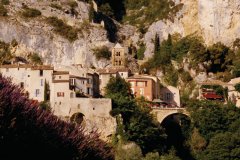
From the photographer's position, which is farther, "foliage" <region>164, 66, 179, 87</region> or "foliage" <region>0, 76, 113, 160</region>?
"foliage" <region>164, 66, 179, 87</region>

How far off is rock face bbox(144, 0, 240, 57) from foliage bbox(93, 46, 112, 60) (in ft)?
28.8

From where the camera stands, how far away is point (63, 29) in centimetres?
8838

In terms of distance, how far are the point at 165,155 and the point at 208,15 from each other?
33.8 meters

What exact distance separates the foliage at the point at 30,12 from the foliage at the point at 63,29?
2069 mm

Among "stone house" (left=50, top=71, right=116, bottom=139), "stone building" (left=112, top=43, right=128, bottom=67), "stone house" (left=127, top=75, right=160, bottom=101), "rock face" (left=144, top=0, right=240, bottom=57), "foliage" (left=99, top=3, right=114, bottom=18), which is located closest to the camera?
"stone house" (left=50, top=71, right=116, bottom=139)

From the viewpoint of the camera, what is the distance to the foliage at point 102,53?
282 ft

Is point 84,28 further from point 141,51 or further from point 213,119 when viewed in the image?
point 213,119

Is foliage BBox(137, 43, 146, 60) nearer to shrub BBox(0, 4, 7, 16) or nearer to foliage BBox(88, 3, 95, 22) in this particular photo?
foliage BBox(88, 3, 95, 22)

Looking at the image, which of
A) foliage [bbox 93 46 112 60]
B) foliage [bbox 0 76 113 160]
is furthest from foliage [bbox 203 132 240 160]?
foliage [bbox 0 76 113 160]

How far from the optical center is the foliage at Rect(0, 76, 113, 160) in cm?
2278

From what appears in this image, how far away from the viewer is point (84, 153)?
25.7 metres

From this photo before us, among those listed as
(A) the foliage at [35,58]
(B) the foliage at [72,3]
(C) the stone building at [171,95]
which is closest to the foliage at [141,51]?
(B) the foliage at [72,3]

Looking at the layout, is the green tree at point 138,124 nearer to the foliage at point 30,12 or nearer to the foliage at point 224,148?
the foliage at point 224,148

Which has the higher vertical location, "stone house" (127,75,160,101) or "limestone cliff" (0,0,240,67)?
"limestone cliff" (0,0,240,67)
